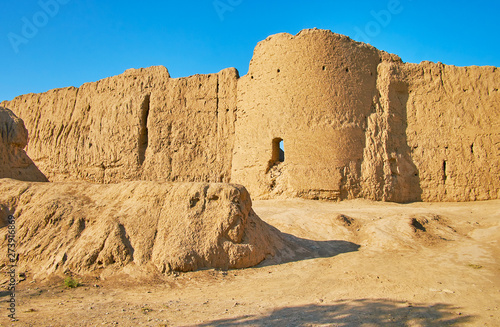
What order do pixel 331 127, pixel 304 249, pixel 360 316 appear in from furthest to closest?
pixel 331 127 → pixel 304 249 → pixel 360 316

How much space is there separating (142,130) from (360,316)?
14212 millimetres

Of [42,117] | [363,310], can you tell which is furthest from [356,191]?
[42,117]

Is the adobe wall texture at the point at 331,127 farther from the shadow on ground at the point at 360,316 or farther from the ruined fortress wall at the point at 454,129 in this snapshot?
the shadow on ground at the point at 360,316

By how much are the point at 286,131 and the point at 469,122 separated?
6701 millimetres

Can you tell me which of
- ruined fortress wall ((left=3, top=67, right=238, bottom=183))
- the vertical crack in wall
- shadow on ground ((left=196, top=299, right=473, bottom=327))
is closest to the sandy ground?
shadow on ground ((left=196, top=299, right=473, bottom=327))

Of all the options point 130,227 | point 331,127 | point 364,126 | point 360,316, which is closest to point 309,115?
point 331,127

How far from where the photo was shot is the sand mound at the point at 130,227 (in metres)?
6.37

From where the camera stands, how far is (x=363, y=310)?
16.4 ft

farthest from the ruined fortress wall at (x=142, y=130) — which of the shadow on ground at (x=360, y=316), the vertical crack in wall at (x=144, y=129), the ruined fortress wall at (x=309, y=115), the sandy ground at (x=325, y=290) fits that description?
the shadow on ground at (x=360, y=316)

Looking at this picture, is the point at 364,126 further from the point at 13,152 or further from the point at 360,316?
the point at 13,152

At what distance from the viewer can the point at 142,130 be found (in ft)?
56.4

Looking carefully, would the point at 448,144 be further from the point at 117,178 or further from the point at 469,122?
the point at 117,178

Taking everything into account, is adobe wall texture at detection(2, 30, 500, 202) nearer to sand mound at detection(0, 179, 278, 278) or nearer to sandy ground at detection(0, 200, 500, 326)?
sandy ground at detection(0, 200, 500, 326)

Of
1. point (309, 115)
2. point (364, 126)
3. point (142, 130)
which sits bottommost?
point (364, 126)
